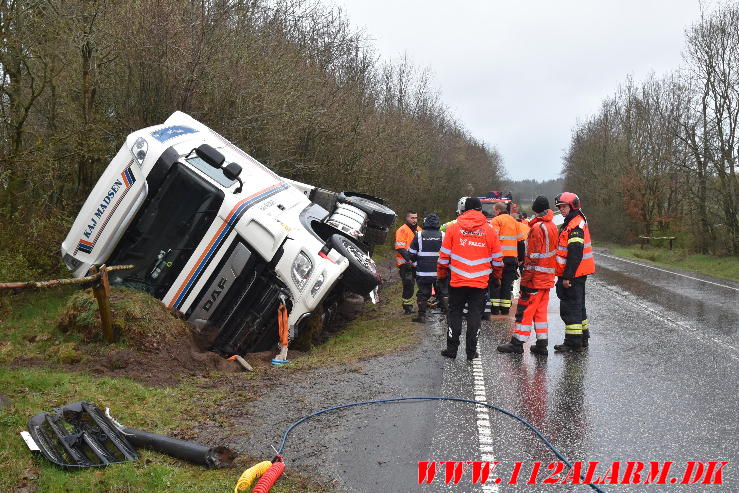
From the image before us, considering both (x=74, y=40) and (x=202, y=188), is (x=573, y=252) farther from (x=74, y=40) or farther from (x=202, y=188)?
(x=74, y=40)

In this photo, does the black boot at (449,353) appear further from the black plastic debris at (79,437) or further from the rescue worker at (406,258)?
the black plastic debris at (79,437)

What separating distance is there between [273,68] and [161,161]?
7.44 meters

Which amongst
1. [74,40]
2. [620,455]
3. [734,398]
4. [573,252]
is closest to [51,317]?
[74,40]

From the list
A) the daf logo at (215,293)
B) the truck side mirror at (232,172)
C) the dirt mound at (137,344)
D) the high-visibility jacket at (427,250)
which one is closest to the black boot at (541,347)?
the high-visibility jacket at (427,250)

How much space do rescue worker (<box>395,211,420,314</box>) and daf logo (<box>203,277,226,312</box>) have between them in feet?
11.7

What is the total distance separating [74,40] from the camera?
10.1 meters

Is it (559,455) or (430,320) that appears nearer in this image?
(559,455)

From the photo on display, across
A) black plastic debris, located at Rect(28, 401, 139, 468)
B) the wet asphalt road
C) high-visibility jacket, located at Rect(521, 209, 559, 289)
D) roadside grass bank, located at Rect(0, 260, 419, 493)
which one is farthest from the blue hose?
high-visibility jacket, located at Rect(521, 209, 559, 289)

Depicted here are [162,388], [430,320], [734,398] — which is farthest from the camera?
[430,320]

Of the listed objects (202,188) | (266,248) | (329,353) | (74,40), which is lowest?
(329,353)

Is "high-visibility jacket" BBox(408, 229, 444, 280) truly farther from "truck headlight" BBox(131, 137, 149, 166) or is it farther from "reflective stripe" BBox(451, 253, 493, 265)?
"truck headlight" BBox(131, 137, 149, 166)

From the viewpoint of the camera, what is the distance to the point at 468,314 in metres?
7.05

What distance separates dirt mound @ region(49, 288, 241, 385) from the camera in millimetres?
6277

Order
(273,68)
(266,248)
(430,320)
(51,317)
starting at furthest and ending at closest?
1. (273,68)
2. (430,320)
3. (51,317)
4. (266,248)
